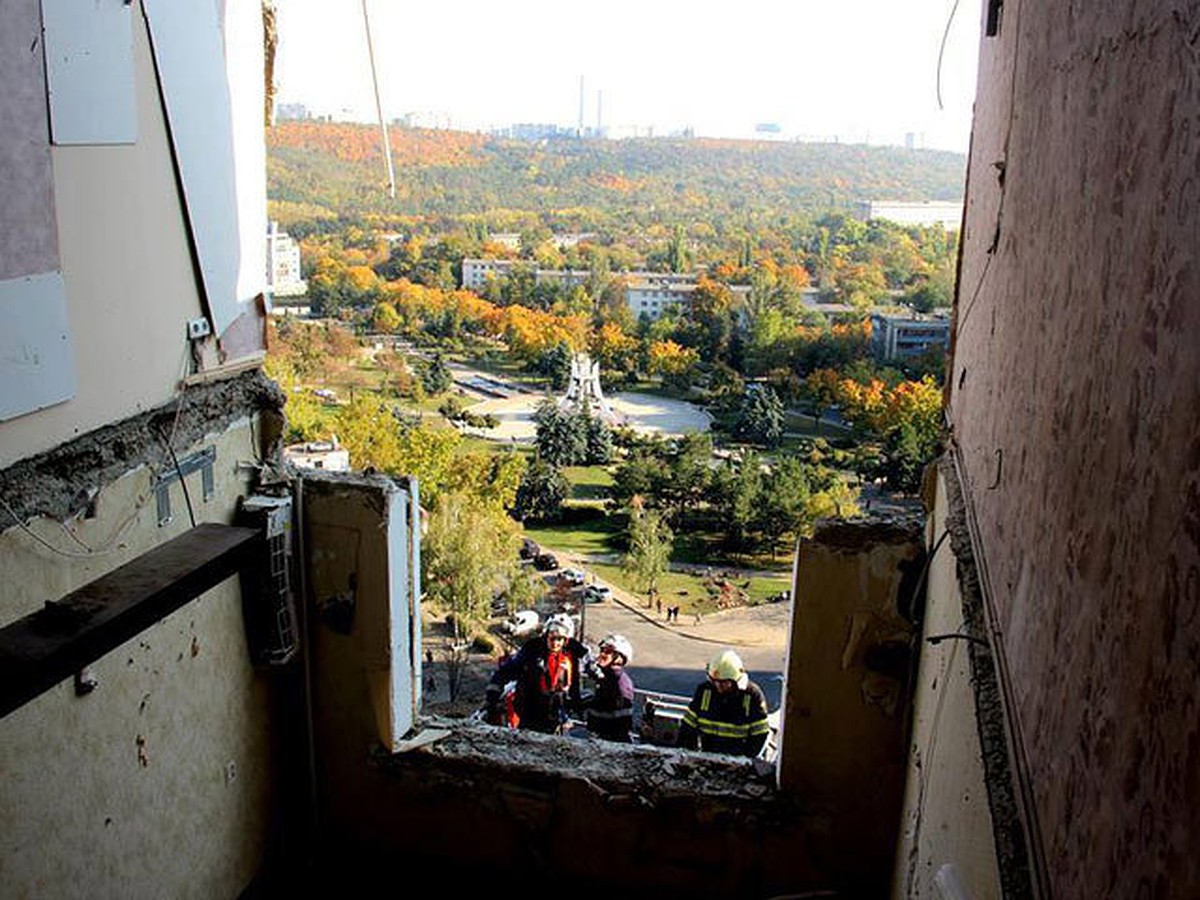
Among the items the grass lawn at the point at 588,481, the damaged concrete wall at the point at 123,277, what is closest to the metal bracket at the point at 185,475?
the damaged concrete wall at the point at 123,277

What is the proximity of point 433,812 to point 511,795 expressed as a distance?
32 cm

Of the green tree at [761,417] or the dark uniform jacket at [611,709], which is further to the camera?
the green tree at [761,417]

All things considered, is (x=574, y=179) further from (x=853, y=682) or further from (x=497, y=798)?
(x=853, y=682)

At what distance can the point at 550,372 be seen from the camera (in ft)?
98.7

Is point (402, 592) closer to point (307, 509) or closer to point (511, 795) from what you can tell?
point (307, 509)

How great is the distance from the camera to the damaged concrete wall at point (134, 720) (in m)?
2.48

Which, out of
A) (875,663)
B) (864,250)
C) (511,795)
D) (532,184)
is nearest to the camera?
(875,663)

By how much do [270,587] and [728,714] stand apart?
1821 mm

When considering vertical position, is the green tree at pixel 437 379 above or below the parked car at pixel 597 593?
above

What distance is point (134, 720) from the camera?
9.76 ft

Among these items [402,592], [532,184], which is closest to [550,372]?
[532,184]

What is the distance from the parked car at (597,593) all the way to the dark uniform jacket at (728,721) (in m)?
13.5

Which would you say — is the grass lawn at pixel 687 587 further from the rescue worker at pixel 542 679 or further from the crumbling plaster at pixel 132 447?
the crumbling plaster at pixel 132 447

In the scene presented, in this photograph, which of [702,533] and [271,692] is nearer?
[271,692]
